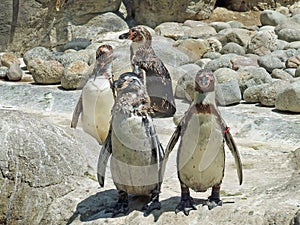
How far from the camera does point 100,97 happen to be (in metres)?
6.25

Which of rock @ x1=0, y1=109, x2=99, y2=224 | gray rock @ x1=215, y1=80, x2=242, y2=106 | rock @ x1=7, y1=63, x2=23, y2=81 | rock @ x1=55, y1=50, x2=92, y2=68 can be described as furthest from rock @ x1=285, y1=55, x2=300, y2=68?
rock @ x1=0, y1=109, x2=99, y2=224

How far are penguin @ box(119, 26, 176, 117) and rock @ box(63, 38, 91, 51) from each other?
5.33 metres

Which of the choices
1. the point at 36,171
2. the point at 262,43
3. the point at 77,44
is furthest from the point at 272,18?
the point at 36,171

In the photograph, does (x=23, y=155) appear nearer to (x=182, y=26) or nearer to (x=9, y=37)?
(x=9, y=37)

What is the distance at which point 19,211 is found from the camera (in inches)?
205

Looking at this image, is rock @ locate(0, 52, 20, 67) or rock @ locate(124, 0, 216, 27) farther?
rock @ locate(124, 0, 216, 27)

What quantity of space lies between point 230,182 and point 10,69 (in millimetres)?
6540

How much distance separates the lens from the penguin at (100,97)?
20.5ft

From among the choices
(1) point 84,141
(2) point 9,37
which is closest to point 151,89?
(1) point 84,141

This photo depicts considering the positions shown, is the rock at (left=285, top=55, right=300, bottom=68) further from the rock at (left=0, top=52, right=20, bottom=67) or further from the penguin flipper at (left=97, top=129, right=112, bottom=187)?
the penguin flipper at (left=97, top=129, right=112, bottom=187)

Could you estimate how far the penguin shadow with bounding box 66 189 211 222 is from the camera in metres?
4.50

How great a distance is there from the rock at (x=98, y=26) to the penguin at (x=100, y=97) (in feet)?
25.9

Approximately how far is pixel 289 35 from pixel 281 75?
3.23 meters

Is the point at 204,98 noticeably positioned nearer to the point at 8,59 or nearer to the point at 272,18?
the point at 8,59
